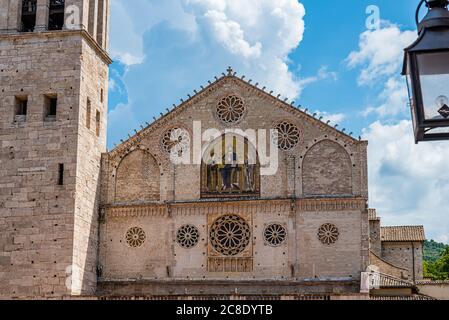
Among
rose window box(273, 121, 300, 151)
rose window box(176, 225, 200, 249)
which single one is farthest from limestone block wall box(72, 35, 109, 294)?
rose window box(273, 121, 300, 151)

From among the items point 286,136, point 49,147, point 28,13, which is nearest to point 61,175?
point 49,147

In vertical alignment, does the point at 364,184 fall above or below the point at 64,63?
below

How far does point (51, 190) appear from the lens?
90.1ft

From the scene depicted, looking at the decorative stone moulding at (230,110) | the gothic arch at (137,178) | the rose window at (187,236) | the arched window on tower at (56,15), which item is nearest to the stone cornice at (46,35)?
the arched window on tower at (56,15)

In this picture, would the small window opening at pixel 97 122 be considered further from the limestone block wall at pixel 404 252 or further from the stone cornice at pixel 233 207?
the limestone block wall at pixel 404 252

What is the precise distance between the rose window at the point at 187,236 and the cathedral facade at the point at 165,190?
6cm

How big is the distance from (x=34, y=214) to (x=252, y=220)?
29.1ft

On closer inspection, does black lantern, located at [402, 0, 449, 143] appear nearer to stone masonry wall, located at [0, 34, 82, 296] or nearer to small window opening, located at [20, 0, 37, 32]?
stone masonry wall, located at [0, 34, 82, 296]

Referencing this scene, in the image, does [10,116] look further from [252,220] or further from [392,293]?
[392,293]

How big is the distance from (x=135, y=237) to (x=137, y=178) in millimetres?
2643

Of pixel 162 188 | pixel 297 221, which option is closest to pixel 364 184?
pixel 297 221

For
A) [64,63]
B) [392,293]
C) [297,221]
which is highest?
[64,63]

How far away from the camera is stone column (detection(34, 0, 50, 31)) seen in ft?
95.9

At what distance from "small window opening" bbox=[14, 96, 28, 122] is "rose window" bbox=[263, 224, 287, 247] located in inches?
Result: 445
